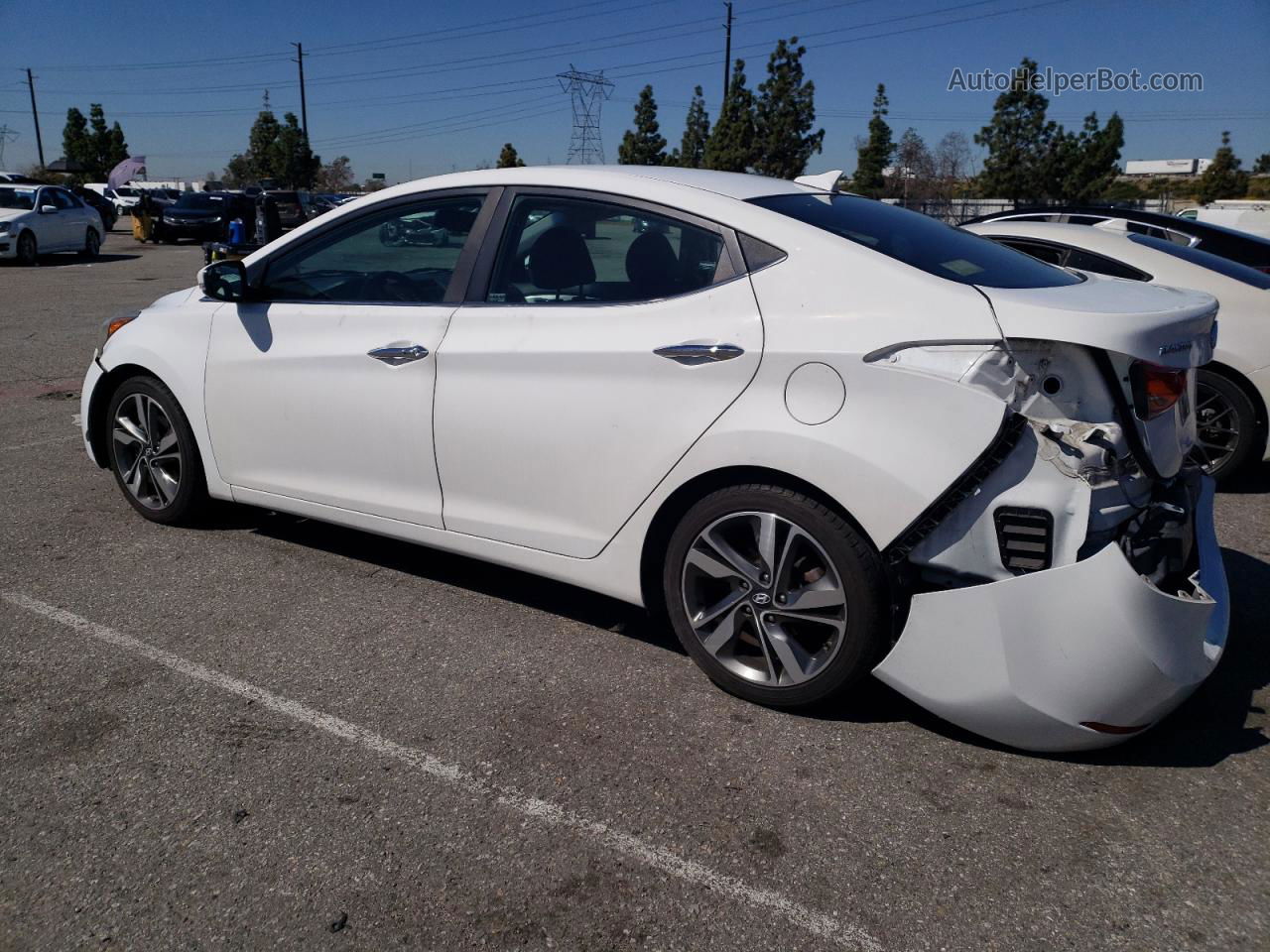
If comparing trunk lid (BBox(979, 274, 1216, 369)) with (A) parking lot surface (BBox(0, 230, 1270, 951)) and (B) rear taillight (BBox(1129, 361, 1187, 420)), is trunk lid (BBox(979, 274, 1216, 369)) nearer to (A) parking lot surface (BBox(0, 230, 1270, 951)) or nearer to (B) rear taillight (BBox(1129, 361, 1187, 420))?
(B) rear taillight (BBox(1129, 361, 1187, 420))

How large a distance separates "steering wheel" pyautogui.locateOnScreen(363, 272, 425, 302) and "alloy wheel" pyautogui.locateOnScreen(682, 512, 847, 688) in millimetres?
1606

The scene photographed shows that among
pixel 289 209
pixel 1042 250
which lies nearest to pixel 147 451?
pixel 1042 250

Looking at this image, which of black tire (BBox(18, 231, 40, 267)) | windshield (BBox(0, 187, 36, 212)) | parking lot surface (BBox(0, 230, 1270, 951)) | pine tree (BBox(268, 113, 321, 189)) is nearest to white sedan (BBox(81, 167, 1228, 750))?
parking lot surface (BBox(0, 230, 1270, 951))

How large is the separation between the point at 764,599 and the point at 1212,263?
4.49 metres

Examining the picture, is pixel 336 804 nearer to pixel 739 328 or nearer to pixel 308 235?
pixel 739 328

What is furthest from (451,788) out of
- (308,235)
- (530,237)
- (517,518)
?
(308,235)

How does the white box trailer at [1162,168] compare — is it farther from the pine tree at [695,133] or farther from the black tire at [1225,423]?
the black tire at [1225,423]

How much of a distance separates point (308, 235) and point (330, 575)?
1.46 metres

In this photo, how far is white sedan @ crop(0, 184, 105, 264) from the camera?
21422 mm

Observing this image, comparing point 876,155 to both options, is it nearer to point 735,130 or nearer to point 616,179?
point 735,130

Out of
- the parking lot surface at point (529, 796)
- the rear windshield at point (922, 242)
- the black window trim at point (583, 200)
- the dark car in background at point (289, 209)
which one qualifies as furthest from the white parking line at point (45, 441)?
the dark car in background at point (289, 209)

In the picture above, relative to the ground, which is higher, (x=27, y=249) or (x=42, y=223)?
(x=42, y=223)

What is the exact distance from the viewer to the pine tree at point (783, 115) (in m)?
50.6

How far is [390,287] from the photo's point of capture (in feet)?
13.7
